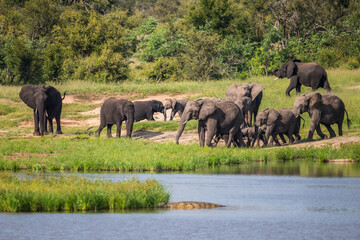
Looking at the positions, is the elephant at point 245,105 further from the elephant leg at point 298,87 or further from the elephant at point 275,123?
the elephant leg at point 298,87

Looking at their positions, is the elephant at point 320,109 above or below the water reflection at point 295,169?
above

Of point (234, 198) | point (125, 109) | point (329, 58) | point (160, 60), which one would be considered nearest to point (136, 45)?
point (160, 60)

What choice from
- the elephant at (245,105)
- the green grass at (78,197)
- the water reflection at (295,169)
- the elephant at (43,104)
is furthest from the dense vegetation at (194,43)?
the green grass at (78,197)

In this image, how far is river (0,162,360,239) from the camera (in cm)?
1103

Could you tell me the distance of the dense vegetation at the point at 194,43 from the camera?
48562mm

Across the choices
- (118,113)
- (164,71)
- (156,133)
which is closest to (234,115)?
(118,113)

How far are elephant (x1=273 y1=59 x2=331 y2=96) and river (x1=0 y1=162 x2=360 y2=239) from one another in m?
17.5

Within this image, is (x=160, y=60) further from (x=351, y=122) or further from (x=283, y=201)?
(x=283, y=201)

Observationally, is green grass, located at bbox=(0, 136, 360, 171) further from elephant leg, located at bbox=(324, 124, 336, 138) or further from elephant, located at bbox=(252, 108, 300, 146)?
elephant leg, located at bbox=(324, 124, 336, 138)

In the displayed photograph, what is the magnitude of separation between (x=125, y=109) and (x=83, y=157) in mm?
7083

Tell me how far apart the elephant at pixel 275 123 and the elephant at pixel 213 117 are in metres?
1.20

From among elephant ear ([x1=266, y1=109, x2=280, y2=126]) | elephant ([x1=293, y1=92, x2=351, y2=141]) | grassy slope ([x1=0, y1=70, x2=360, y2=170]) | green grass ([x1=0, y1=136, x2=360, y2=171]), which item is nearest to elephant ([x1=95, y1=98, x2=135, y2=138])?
grassy slope ([x1=0, y1=70, x2=360, y2=170])

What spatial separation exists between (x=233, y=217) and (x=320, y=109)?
15133mm

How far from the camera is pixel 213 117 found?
2433 centimetres
